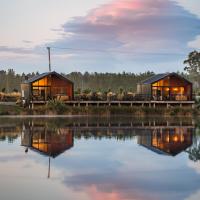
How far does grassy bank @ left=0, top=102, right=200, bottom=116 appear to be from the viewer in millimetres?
48562

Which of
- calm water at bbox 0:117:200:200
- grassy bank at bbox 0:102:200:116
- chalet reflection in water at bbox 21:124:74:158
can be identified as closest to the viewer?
calm water at bbox 0:117:200:200

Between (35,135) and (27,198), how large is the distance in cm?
1561

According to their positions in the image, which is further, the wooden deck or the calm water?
the wooden deck

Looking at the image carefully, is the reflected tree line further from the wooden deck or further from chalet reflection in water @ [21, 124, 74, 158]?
the wooden deck

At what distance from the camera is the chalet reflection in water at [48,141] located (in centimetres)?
2100

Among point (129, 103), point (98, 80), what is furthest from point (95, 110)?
point (98, 80)

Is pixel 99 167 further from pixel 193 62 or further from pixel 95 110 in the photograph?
pixel 193 62

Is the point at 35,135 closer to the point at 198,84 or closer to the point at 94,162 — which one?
the point at 94,162

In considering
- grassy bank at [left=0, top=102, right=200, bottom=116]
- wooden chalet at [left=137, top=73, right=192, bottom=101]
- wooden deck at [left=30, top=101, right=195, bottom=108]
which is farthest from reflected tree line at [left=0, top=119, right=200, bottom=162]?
wooden chalet at [left=137, top=73, right=192, bottom=101]

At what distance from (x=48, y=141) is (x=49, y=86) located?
109 ft

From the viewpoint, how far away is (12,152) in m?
21.0

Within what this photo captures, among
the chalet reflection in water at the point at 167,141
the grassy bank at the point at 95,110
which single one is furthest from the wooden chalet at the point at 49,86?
the chalet reflection in water at the point at 167,141

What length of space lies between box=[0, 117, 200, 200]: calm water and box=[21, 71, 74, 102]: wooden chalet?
91.9 ft

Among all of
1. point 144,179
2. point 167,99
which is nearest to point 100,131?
point 144,179
